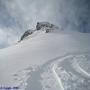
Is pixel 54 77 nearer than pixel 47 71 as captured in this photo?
Yes

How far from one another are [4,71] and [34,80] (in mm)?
1819

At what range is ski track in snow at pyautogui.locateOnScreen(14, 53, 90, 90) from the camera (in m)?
7.26

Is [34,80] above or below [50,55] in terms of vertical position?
below

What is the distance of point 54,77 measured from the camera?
8180mm

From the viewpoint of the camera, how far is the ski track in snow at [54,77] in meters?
7.26

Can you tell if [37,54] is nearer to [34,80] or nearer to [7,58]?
[7,58]

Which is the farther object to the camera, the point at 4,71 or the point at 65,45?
the point at 65,45

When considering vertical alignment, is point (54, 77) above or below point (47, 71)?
below

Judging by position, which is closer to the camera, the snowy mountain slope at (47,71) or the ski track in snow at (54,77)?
the ski track in snow at (54,77)

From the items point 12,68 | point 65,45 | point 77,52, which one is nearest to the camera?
point 12,68

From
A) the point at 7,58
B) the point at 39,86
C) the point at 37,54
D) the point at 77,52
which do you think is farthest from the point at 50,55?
the point at 39,86

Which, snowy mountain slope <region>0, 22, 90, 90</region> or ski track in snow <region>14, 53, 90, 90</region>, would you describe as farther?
snowy mountain slope <region>0, 22, 90, 90</region>

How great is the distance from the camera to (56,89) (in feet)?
23.0

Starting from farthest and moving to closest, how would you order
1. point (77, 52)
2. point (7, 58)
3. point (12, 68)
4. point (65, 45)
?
point (65, 45)
point (77, 52)
point (7, 58)
point (12, 68)
